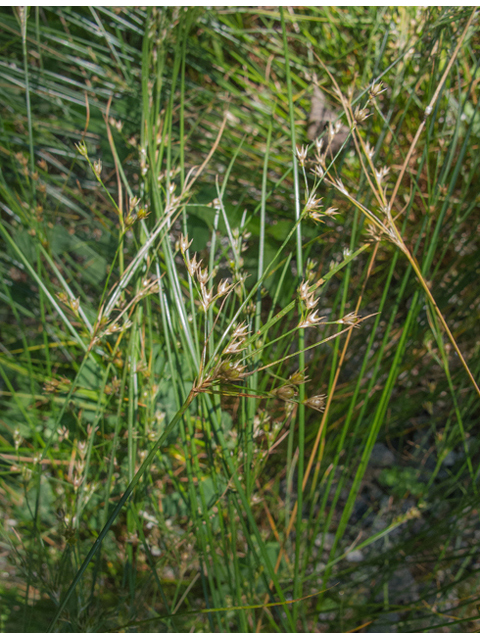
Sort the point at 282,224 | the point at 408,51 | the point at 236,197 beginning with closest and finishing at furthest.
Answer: the point at 408,51 → the point at 282,224 → the point at 236,197

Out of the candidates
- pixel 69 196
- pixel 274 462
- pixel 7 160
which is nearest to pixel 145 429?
pixel 274 462

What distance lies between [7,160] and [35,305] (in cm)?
37

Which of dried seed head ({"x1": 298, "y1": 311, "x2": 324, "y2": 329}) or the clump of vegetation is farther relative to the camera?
the clump of vegetation

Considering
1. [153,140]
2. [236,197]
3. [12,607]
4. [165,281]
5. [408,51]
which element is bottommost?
[12,607]

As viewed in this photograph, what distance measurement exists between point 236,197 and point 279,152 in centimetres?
16

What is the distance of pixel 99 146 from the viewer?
3.03 ft

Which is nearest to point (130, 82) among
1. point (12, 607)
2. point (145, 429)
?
point (145, 429)

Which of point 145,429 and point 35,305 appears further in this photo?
point 35,305

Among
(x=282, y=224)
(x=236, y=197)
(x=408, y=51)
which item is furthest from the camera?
(x=236, y=197)

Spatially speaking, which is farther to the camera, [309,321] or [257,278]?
[257,278]

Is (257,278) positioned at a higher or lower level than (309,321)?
lower

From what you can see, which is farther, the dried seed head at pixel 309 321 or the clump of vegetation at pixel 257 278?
the clump of vegetation at pixel 257 278

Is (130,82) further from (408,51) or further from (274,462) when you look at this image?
(274,462)

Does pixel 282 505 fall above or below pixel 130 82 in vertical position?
below
